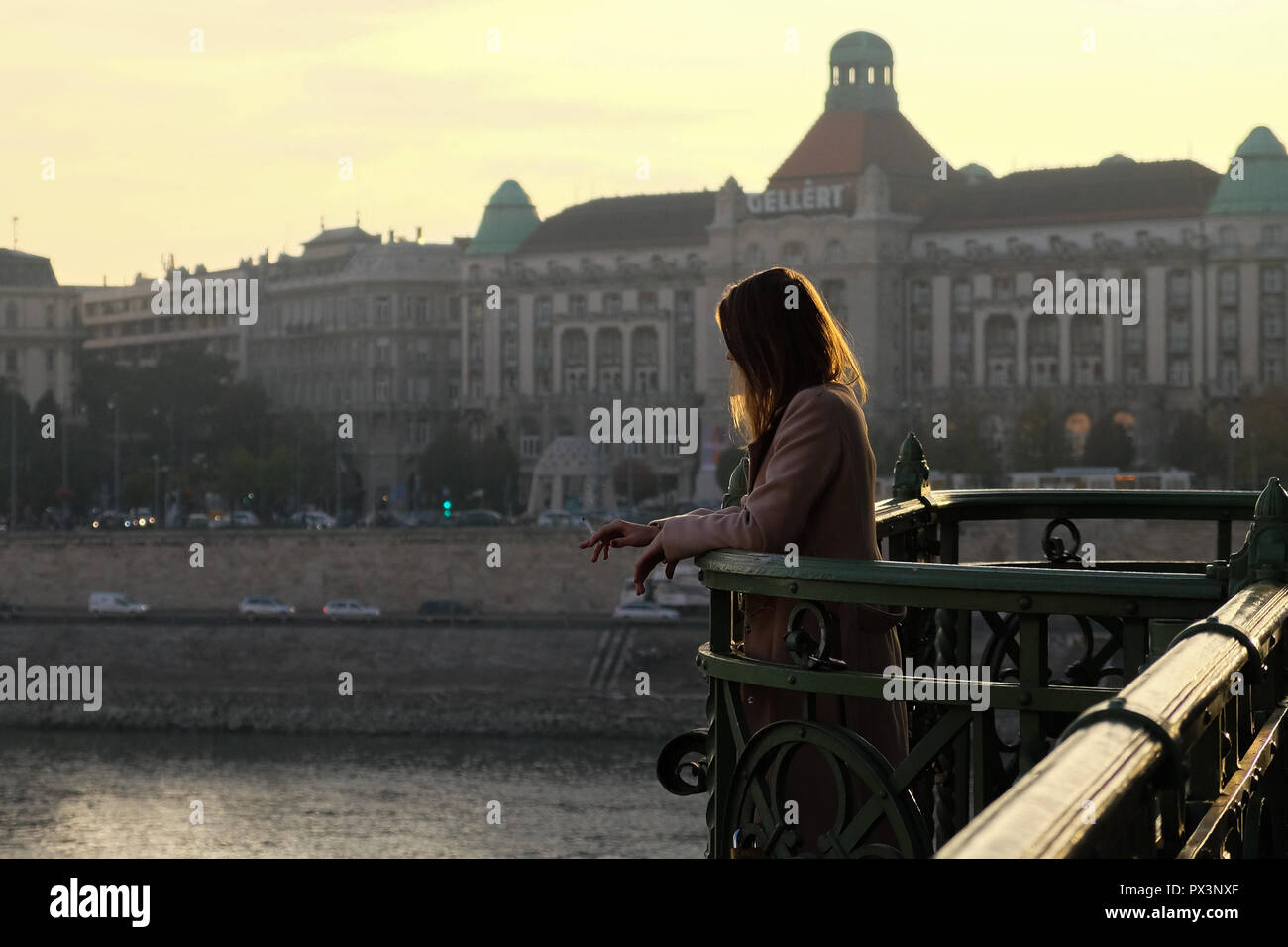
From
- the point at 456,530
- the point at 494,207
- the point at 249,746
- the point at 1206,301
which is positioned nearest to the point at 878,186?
the point at 1206,301

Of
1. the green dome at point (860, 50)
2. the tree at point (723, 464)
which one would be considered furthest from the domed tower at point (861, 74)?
the tree at point (723, 464)

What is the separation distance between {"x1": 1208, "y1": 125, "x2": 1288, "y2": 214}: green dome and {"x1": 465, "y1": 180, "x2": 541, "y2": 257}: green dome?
29494 mm

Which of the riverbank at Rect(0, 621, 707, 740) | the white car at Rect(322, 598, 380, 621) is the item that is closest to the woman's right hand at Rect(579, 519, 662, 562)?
the riverbank at Rect(0, 621, 707, 740)

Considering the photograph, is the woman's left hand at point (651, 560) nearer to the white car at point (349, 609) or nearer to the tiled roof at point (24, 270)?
the white car at point (349, 609)

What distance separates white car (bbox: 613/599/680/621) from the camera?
182 feet

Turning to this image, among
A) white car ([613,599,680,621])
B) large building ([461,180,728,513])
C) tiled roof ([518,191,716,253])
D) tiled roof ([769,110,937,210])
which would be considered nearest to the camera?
white car ([613,599,680,621])

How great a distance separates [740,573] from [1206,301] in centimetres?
8176

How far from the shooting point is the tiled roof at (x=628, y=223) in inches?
3720

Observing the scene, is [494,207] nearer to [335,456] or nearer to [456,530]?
[335,456]

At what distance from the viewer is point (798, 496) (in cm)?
445

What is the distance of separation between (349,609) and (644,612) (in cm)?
911

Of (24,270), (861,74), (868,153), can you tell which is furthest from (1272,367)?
(24,270)

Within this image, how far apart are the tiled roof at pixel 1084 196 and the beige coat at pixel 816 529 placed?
267 feet

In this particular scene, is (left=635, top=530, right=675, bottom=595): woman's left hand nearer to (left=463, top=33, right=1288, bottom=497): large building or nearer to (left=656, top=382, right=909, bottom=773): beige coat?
(left=656, top=382, right=909, bottom=773): beige coat
